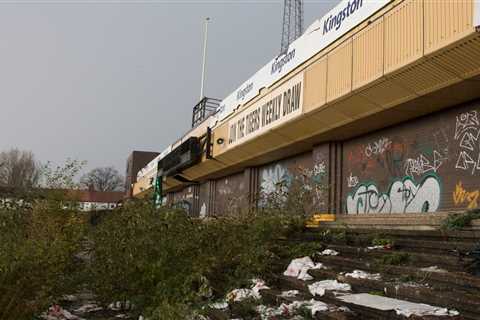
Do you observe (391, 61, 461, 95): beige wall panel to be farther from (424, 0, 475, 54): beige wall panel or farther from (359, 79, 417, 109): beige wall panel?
(424, 0, 475, 54): beige wall panel

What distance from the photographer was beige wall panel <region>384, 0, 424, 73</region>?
919cm

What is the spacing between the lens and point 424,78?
31.1 ft

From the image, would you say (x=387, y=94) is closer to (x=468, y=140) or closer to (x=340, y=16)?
(x=468, y=140)

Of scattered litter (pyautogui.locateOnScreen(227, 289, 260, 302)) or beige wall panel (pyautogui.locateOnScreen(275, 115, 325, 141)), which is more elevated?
beige wall panel (pyautogui.locateOnScreen(275, 115, 325, 141))

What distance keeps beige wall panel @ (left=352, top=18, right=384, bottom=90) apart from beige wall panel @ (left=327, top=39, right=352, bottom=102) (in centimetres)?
21

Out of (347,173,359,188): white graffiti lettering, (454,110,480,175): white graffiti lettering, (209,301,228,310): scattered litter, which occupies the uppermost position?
(454,110,480,175): white graffiti lettering

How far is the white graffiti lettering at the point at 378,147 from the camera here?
12.9m

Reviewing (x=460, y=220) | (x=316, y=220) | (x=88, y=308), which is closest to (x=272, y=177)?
(x=316, y=220)

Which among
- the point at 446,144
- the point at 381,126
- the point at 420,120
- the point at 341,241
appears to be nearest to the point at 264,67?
the point at 381,126

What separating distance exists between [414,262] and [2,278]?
5.33 metres

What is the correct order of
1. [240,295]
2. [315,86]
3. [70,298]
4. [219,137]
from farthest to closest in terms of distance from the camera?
1. [219,137]
2. [315,86]
3. [70,298]
4. [240,295]

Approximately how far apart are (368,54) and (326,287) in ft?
19.5

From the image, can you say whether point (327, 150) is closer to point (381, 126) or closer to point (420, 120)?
point (381, 126)

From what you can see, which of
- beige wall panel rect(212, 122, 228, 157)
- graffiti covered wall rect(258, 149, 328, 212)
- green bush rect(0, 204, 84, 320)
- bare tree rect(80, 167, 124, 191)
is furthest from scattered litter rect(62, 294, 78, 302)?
bare tree rect(80, 167, 124, 191)
